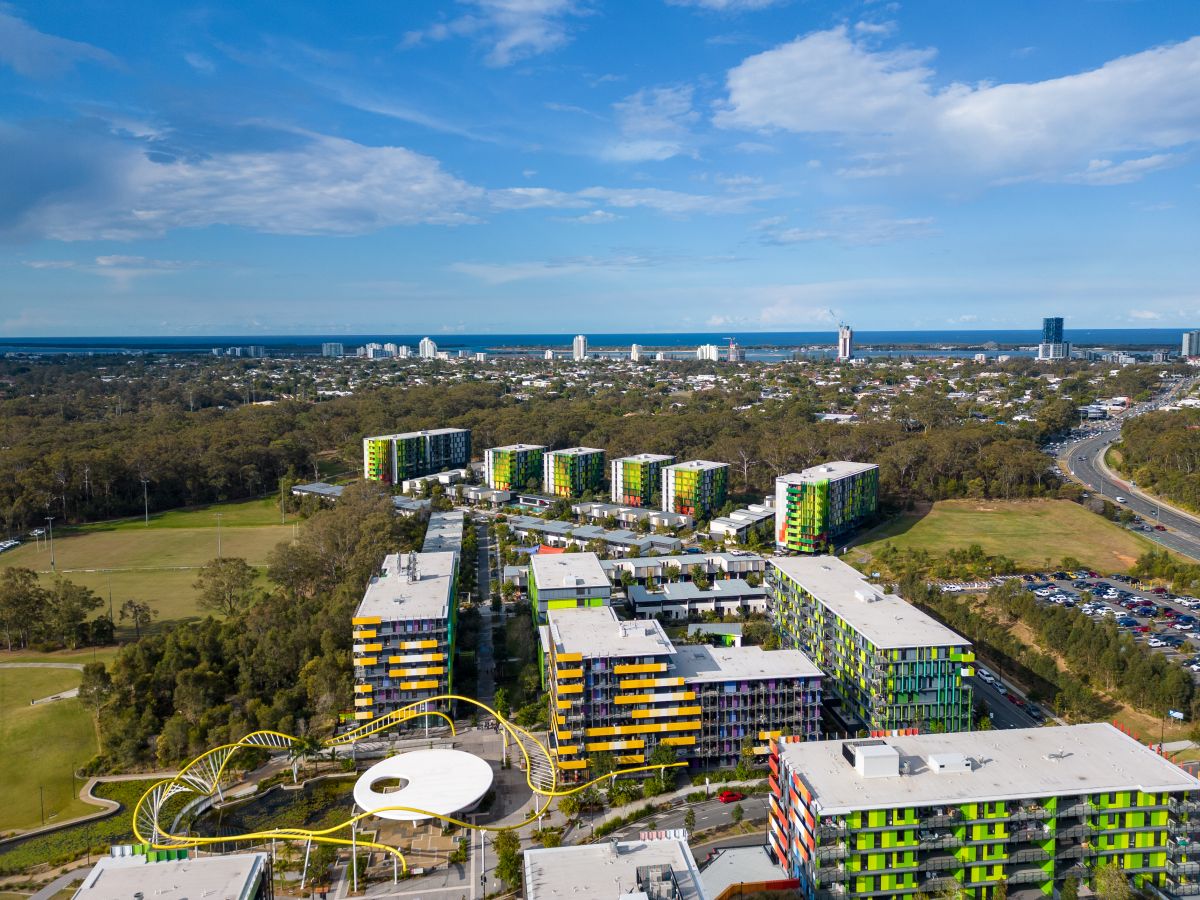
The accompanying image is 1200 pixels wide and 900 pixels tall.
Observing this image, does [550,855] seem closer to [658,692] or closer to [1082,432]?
[658,692]

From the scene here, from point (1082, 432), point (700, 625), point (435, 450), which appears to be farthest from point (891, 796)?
point (1082, 432)

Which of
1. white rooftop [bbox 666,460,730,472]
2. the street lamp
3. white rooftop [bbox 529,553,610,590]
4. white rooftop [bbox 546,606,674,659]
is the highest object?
white rooftop [bbox 666,460,730,472]

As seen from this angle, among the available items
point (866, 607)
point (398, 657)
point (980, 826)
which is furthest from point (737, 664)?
point (398, 657)

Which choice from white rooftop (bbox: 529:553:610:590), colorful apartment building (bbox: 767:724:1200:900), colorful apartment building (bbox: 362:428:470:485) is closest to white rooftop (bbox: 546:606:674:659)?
white rooftop (bbox: 529:553:610:590)

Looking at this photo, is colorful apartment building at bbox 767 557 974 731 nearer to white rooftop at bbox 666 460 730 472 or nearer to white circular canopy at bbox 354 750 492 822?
white circular canopy at bbox 354 750 492 822

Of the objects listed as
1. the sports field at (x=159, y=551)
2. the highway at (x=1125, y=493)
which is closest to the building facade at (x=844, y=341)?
the highway at (x=1125, y=493)

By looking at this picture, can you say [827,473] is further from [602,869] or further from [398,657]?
[602,869]

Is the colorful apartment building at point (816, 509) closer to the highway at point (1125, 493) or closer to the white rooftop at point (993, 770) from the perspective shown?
the highway at point (1125, 493)
